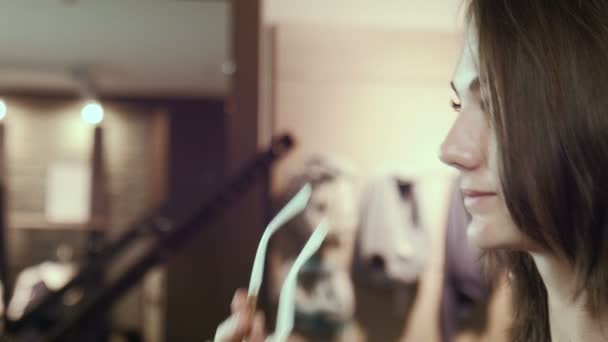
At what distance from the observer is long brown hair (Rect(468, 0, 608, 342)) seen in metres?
0.32

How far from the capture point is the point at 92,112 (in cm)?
291

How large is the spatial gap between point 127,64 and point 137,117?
361 mm

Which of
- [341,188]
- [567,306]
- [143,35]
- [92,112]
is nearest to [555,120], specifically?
[567,306]

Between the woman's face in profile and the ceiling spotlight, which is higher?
the woman's face in profile

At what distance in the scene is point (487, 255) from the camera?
0.47 m

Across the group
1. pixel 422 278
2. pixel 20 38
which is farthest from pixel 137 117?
pixel 422 278

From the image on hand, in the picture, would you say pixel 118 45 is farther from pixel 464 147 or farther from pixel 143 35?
pixel 464 147

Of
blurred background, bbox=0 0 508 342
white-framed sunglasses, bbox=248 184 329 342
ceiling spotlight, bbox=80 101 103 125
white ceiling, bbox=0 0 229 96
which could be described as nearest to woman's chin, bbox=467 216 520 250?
white-framed sunglasses, bbox=248 184 329 342

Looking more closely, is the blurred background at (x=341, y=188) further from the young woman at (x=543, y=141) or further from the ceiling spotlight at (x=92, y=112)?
the ceiling spotlight at (x=92, y=112)

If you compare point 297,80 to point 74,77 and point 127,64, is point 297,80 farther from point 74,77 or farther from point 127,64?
point 74,77

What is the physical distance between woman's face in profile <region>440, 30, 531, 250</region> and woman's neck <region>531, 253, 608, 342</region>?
0.03 meters

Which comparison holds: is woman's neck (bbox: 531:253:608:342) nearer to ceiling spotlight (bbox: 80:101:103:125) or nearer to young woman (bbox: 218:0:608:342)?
young woman (bbox: 218:0:608:342)

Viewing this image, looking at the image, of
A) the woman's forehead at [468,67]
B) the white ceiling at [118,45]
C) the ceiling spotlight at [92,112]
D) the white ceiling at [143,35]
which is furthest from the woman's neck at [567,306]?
the ceiling spotlight at [92,112]

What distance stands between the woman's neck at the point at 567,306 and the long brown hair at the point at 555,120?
0.01 m
